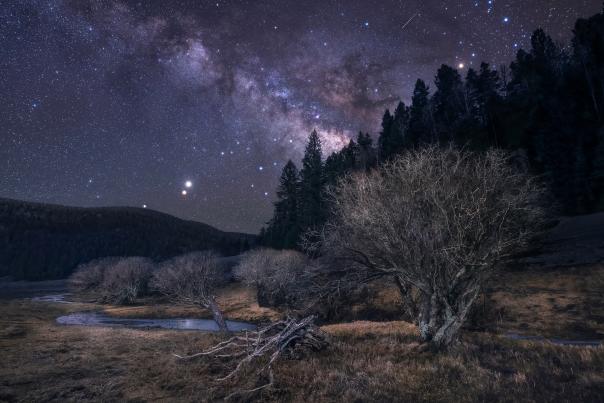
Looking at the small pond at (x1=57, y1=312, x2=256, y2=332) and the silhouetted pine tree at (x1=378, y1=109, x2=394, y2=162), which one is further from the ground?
the silhouetted pine tree at (x1=378, y1=109, x2=394, y2=162)

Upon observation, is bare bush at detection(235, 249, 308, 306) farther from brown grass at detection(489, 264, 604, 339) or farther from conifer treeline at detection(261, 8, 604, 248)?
brown grass at detection(489, 264, 604, 339)

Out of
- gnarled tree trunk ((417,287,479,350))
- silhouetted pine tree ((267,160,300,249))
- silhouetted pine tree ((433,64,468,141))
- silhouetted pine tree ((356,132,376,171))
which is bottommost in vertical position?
gnarled tree trunk ((417,287,479,350))

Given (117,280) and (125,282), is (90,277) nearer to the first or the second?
(117,280)

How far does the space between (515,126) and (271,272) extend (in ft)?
231

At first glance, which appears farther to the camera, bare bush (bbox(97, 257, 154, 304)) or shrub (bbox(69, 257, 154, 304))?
shrub (bbox(69, 257, 154, 304))

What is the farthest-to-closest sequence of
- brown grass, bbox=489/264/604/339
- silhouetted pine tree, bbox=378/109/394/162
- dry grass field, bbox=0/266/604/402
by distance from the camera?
silhouetted pine tree, bbox=378/109/394/162 < brown grass, bbox=489/264/604/339 < dry grass field, bbox=0/266/604/402

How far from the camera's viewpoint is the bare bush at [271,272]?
155ft

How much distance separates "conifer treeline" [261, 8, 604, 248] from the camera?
2355 inches


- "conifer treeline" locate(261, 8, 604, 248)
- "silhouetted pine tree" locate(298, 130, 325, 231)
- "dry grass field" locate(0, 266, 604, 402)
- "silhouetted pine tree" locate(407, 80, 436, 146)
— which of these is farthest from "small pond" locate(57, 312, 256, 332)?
"silhouetted pine tree" locate(407, 80, 436, 146)

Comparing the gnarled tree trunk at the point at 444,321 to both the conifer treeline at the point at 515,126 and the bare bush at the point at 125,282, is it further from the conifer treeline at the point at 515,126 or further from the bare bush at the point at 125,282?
the bare bush at the point at 125,282

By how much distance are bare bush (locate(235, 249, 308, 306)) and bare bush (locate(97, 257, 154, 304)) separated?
98.2 ft

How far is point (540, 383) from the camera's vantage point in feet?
28.2

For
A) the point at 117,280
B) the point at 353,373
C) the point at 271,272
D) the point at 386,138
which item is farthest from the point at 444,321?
the point at 386,138

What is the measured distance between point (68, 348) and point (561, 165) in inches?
3025
